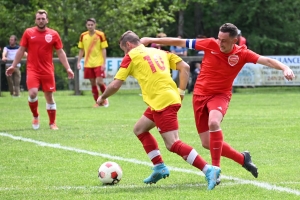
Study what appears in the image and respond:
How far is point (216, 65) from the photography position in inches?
350

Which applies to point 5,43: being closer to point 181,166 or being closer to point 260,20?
point 260,20

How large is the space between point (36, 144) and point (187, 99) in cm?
1162

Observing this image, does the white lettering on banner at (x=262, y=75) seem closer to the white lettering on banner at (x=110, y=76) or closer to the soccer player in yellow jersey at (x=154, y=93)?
the white lettering on banner at (x=110, y=76)

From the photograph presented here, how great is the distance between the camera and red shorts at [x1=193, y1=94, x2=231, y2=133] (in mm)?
8742

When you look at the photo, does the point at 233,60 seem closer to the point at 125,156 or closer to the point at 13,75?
the point at 125,156

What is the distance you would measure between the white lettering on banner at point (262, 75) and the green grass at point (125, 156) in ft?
25.0

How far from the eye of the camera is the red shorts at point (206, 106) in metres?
8.74

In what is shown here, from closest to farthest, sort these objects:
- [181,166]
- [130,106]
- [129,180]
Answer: [129,180]
[181,166]
[130,106]

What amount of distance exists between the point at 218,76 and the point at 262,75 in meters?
18.8

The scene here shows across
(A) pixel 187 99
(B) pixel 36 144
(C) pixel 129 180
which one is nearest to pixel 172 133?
(C) pixel 129 180

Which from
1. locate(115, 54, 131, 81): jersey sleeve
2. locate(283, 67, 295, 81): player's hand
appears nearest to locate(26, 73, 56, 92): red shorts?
locate(115, 54, 131, 81): jersey sleeve

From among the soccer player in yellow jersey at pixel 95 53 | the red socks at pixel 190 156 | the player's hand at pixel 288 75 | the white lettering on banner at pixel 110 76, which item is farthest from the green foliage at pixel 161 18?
the player's hand at pixel 288 75

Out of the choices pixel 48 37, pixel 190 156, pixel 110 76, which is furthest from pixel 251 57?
pixel 110 76

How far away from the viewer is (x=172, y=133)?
8422mm
